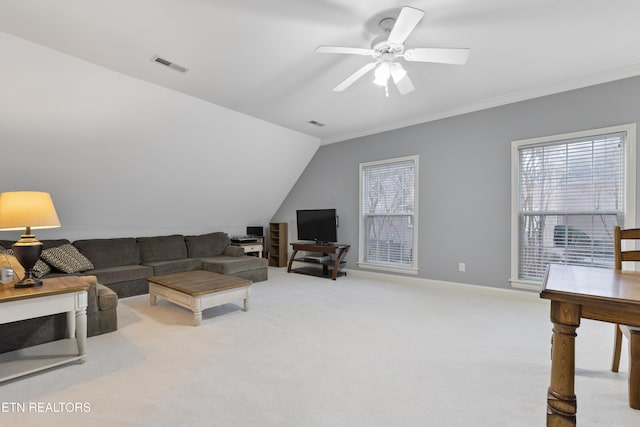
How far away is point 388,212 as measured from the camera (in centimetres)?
515

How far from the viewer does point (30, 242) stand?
7.25 ft

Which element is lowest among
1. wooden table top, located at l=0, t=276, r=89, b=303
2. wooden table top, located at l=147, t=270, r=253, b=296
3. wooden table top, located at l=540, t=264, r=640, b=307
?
wooden table top, located at l=147, t=270, r=253, b=296

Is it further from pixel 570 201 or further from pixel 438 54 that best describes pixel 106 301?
pixel 570 201

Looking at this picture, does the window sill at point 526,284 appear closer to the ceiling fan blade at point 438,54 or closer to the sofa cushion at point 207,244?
the ceiling fan blade at point 438,54

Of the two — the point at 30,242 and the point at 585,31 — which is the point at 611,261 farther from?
the point at 30,242

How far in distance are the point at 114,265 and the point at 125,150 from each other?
1709 mm

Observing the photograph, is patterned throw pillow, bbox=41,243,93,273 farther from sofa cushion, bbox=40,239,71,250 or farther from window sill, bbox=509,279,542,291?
window sill, bbox=509,279,542,291

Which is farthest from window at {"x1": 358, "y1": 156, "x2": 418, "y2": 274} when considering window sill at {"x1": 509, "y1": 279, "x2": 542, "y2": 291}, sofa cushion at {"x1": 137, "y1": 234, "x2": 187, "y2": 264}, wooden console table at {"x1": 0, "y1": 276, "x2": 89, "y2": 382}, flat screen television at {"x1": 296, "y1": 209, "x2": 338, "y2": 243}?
wooden console table at {"x1": 0, "y1": 276, "x2": 89, "y2": 382}

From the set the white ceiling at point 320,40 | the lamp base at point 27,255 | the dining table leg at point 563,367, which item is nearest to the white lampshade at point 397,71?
the white ceiling at point 320,40

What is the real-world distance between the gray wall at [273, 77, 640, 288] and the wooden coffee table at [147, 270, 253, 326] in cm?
285

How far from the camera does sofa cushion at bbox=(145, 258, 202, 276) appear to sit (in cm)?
450

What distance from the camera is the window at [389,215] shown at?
16.0 ft

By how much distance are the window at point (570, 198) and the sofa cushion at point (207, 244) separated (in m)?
4.75

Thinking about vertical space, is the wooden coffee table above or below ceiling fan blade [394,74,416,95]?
below
